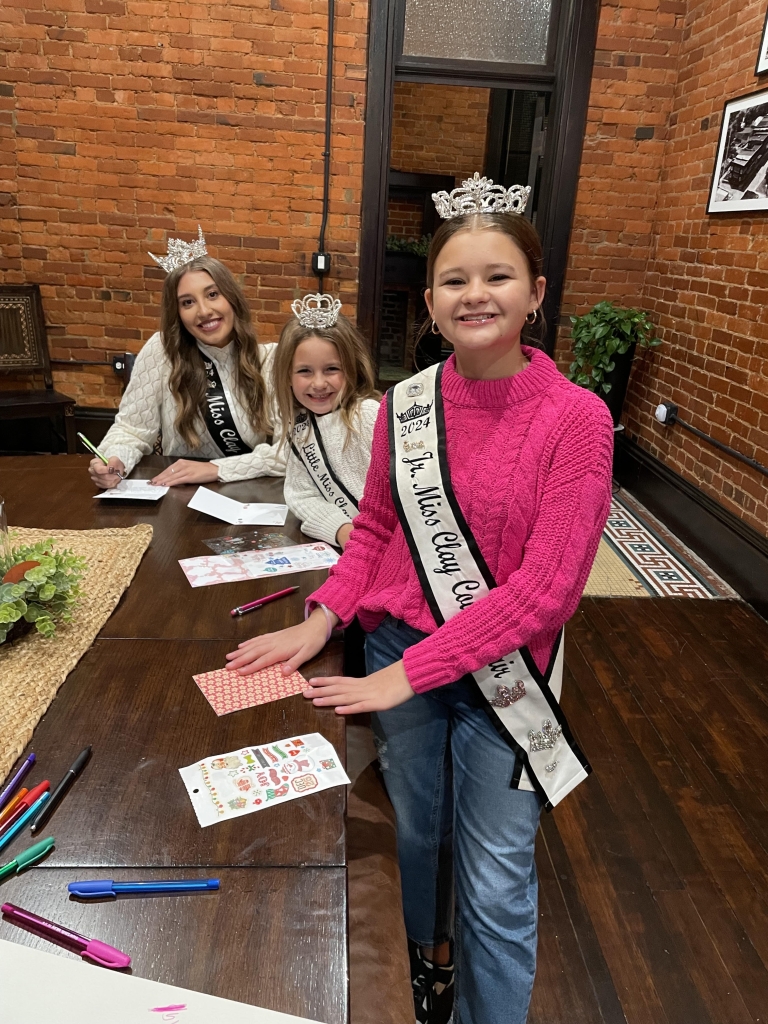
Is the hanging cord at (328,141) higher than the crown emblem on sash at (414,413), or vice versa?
the hanging cord at (328,141)

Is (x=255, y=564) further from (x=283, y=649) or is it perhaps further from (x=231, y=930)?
(x=231, y=930)

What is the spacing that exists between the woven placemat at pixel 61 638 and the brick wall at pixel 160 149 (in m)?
3.27

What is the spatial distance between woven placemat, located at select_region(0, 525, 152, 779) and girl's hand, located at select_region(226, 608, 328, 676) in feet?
0.86

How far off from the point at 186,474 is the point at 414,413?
1039 millimetres

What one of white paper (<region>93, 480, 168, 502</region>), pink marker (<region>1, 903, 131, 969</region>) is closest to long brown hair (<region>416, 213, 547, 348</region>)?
pink marker (<region>1, 903, 131, 969</region>)

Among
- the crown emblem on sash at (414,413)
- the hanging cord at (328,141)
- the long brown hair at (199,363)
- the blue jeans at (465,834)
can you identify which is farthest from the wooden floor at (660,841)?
the hanging cord at (328,141)

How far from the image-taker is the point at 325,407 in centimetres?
180

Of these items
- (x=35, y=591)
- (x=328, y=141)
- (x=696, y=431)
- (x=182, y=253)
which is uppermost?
(x=328, y=141)

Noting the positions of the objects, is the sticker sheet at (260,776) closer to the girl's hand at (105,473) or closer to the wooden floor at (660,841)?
the wooden floor at (660,841)

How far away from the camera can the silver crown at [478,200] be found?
44.0 inches

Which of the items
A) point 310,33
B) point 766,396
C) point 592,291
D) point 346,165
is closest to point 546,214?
point 592,291

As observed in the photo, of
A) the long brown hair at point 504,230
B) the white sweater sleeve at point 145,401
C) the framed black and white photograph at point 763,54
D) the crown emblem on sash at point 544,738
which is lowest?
the crown emblem on sash at point 544,738

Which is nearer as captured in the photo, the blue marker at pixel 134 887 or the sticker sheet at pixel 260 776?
the blue marker at pixel 134 887

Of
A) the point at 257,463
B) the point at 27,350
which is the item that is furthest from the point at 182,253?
the point at 27,350
